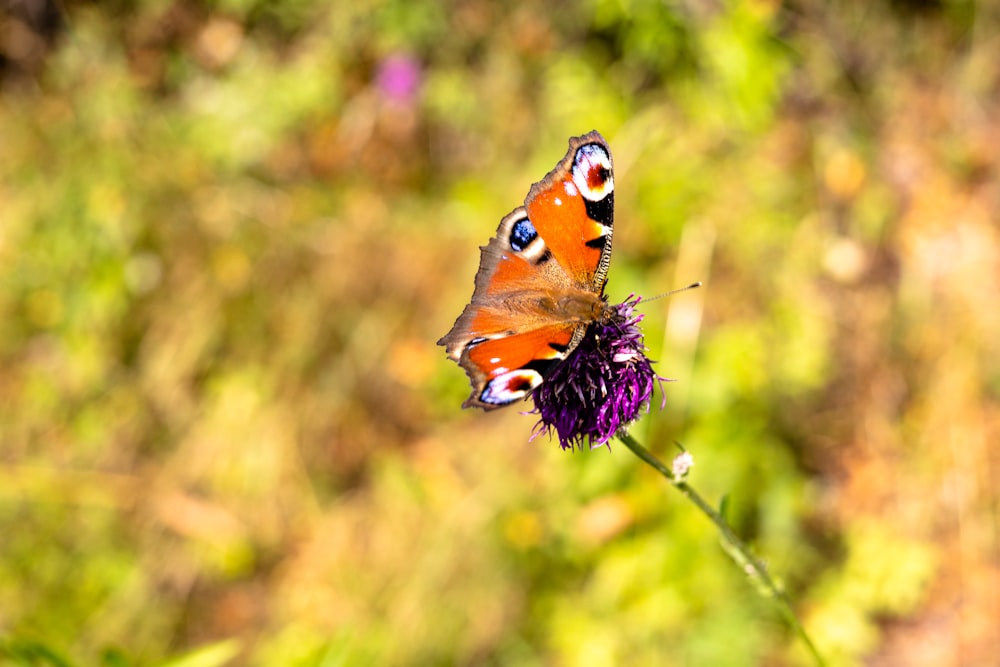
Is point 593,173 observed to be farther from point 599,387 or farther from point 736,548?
point 736,548

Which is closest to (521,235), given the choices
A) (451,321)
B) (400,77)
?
(451,321)

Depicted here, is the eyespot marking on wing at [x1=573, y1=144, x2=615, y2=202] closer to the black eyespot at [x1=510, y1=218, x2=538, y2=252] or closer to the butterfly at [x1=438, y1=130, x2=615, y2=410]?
the butterfly at [x1=438, y1=130, x2=615, y2=410]

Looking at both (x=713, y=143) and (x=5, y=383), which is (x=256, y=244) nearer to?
(x=5, y=383)

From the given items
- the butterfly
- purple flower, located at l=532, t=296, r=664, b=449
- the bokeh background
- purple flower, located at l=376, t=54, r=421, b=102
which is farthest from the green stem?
purple flower, located at l=376, t=54, r=421, b=102

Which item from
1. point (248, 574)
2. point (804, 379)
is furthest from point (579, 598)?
point (248, 574)

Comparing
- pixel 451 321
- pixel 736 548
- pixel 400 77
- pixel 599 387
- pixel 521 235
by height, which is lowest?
pixel 736 548

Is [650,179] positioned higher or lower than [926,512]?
higher
